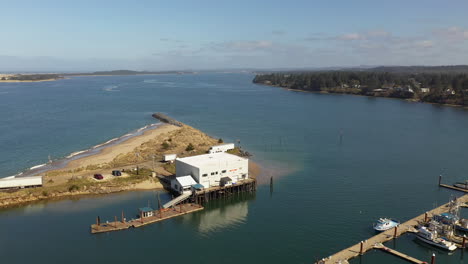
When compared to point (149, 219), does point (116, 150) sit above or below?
above

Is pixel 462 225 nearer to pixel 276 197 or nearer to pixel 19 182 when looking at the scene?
pixel 276 197

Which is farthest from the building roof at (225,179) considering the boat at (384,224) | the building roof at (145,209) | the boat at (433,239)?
the boat at (433,239)

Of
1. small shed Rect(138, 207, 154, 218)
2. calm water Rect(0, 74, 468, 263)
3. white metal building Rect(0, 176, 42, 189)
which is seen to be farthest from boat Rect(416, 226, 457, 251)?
white metal building Rect(0, 176, 42, 189)

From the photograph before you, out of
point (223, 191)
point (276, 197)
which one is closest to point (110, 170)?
point (223, 191)

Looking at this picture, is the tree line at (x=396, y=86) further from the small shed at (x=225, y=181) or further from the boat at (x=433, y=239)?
the small shed at (x=225, y=181)

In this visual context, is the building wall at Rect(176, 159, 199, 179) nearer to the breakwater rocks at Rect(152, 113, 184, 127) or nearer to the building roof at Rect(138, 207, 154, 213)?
the building roof at Rect(138, 207, 154, 213)

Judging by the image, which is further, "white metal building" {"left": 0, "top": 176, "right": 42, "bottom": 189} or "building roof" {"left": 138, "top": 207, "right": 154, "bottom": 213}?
"white metal building" {"left": 0, "top": 176, "right": 42, "bottom": 189}
